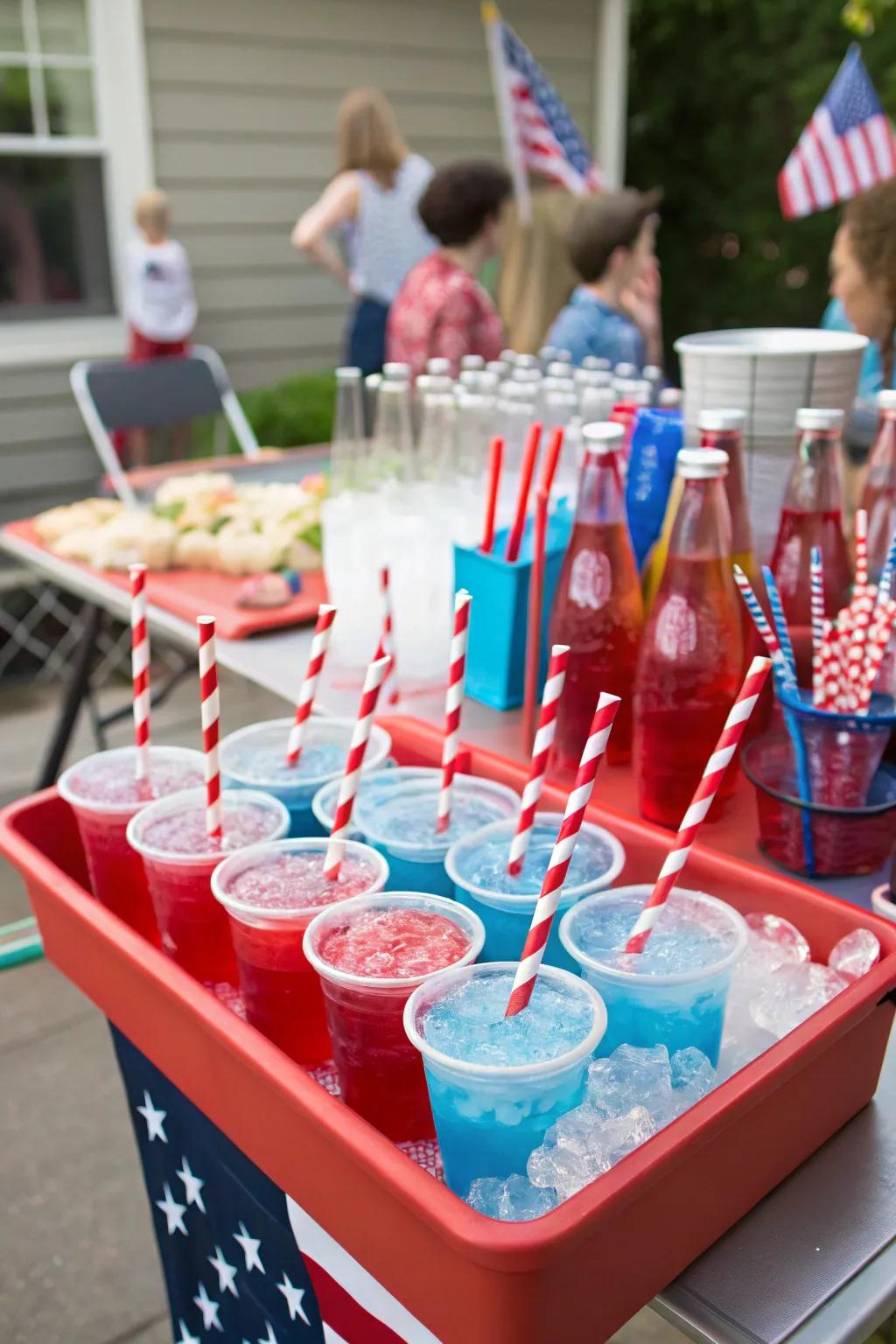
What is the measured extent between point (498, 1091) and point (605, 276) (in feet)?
11.1

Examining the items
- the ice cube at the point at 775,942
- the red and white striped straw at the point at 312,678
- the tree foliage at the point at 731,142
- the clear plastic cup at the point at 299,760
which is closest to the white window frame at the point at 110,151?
the tree foliage at the point at 731,142

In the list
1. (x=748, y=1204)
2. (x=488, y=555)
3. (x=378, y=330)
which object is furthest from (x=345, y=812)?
(x=378, y=330)

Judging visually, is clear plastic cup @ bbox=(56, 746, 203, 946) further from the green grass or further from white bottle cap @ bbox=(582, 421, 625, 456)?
the green grass

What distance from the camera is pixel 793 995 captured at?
99 cm

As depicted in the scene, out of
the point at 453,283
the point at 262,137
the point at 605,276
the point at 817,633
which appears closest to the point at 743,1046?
the point at 817,633

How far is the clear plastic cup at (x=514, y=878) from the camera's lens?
1.05 meters

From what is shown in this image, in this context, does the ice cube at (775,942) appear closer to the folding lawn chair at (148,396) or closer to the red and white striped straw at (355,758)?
the red and white striped straw at (355,758)

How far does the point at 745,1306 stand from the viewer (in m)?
0.79

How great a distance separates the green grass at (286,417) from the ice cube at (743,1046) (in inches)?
186

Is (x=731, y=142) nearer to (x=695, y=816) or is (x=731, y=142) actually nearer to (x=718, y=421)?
(x=718, y=421)

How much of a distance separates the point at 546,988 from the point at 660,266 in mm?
7995

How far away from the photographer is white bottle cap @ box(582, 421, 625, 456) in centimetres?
133

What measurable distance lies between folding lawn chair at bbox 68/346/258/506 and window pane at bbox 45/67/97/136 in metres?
2.09

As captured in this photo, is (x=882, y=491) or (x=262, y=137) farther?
(x=262, y=137)
